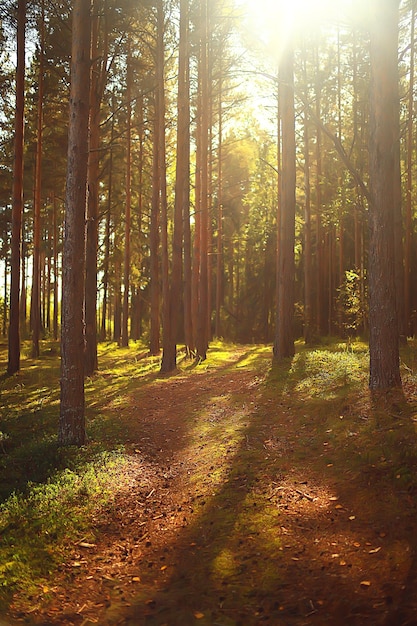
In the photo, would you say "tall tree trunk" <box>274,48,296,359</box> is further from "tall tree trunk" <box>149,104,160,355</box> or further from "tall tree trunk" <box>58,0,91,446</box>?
"tall tree trunk" <box>58,0,91,446</box>

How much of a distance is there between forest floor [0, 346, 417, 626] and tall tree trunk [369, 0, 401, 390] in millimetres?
672

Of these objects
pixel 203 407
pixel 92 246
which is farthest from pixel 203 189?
pixel 203 407

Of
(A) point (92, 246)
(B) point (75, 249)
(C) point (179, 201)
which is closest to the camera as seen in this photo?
(B) point (75, 249)

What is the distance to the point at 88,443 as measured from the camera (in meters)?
9.42

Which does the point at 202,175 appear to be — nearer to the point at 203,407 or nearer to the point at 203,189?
the point at 203,189

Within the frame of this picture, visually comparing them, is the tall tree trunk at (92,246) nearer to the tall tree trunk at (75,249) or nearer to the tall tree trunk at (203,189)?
the tall tree trunk at (203,189)

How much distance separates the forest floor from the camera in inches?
177

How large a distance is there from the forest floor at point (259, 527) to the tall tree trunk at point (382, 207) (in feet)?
2.20

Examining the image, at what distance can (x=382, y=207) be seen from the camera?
9609 millimetres

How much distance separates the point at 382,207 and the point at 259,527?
598cm

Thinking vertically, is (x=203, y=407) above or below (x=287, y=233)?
below

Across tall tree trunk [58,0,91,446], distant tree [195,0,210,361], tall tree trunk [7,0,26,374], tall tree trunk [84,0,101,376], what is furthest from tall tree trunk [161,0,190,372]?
tall tree trunk [58,0,91,446]

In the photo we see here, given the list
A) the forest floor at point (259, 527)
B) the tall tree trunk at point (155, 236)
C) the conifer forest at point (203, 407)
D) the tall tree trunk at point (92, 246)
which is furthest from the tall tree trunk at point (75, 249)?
the tall tree trunk at point (155, 236)

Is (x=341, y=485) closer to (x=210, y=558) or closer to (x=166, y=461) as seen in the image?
(x=210, y=558)
